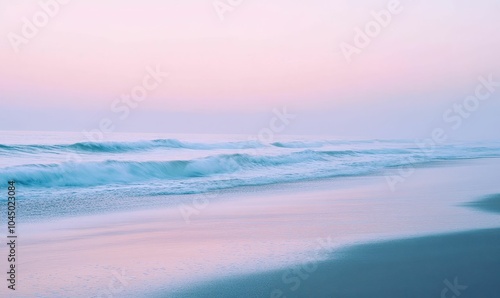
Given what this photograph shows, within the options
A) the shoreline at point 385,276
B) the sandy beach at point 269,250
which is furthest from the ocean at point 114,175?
the shoreline at point 385,276

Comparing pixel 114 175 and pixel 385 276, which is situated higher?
pixel 114 175

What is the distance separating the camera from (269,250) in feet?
28.6

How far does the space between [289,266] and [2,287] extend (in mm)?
3674

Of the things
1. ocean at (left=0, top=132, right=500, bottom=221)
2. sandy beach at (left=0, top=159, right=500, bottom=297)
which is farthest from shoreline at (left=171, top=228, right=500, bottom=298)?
ocean at (left=0, top=132, right=500, bottom=221)

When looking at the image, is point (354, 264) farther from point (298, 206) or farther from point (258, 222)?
point (298, 206)

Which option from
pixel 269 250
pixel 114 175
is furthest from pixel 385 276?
pixel 114 175

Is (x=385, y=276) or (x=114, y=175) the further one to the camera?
(x=114, y=175)

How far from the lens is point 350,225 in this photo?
11.0 metres

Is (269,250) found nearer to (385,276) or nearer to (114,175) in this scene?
(385,276)

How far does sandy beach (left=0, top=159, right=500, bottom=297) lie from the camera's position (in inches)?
261

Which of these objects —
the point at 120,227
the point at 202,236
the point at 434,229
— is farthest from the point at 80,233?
the point at 434,229

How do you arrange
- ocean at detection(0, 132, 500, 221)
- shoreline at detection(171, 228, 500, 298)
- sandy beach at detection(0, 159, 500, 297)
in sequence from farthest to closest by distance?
ocean at detection(0, 132, 500, 221) → sandy beach at detection(0, 159, 500, 297) → shoreline at detection(171, 228, 500, 298)

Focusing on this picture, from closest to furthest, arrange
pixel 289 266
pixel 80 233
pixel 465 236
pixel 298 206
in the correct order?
pixel 289 266 < pixel 465 236 < pixel 80 233 < pixel 298 206

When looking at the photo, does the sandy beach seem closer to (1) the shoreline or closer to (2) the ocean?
(1) the shoreline
